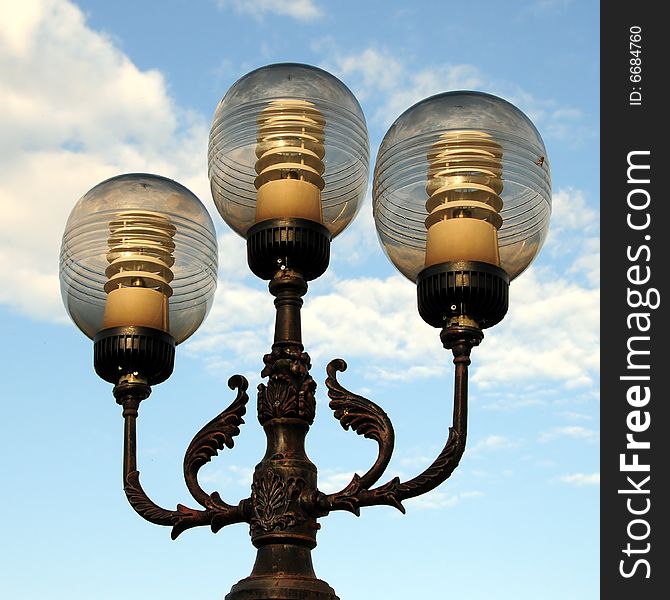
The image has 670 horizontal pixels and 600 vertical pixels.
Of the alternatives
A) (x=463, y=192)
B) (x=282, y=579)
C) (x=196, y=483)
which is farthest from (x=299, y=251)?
(x=282, y=579)

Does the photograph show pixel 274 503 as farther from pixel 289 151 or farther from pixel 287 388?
pixel 289 151

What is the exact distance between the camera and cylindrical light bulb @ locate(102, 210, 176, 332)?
5672mm

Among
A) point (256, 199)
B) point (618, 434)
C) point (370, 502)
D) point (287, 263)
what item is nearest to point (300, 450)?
point (370, 502)

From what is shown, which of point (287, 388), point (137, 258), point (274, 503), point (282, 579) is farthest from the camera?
point (137, 258)

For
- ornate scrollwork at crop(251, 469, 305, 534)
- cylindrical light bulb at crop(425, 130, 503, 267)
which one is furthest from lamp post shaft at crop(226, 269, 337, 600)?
cylindrical light bulb at crop(425, 130, 503, 267)

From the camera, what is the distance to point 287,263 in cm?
523

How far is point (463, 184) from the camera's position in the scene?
509 cm

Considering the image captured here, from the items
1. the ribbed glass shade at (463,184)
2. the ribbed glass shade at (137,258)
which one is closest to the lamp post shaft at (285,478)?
the ribbed glass shade at (463,184)

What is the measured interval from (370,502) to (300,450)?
39cm

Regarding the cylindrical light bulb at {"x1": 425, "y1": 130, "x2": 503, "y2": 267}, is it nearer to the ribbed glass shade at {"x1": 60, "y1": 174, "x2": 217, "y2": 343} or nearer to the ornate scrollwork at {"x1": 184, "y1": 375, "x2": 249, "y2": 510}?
the ornate scrollwork at {"x1": 184, "y1": 375, "x2": 249, "y2": 510}

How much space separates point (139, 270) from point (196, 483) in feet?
3.64

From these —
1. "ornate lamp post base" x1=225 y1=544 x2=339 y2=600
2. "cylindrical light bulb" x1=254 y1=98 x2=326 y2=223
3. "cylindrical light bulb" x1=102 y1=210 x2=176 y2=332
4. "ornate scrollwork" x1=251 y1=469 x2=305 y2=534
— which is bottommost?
"ornate lamp post base" x1=225 y1=544 x2=339 y2=600

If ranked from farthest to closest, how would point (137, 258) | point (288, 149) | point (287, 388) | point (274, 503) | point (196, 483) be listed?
point (137, 258) → point (288, 149) → point (196, 483) → point (287, 388) → point (274, 503)

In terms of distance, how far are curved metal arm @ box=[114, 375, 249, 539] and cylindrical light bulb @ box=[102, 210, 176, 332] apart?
0.53 meters
